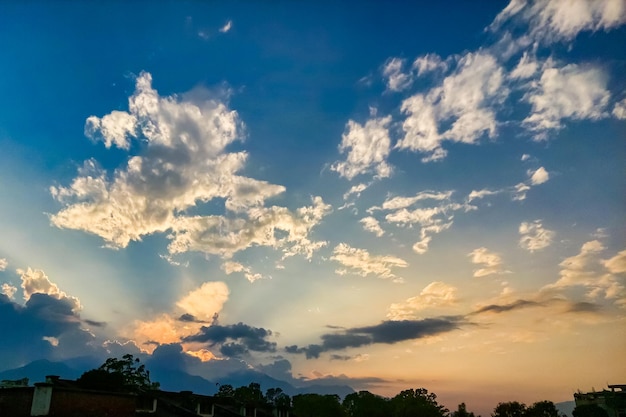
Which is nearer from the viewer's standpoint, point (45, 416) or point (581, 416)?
point (45, 416)

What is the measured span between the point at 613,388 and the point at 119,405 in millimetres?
105966

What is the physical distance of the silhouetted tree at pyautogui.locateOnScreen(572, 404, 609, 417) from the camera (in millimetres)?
88812

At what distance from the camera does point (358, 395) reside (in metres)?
155

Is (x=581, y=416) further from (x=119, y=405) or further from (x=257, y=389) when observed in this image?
(x=257, y=389)

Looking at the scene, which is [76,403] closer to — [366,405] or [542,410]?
[542,410]

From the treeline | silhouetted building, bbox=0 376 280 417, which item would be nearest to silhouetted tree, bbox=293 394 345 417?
the treeline

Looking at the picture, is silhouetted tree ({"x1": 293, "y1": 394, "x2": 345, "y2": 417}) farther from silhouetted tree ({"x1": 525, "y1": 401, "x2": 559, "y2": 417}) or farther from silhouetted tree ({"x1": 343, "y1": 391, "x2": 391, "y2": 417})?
silhouetted tree ({"x1": 525, "y1": 401, "x2": 559, "y2": 417})

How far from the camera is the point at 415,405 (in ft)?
429

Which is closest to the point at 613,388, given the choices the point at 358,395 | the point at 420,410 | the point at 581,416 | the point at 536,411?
the point at 581,416

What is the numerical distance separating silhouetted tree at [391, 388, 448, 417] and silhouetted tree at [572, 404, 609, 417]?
42274 mm

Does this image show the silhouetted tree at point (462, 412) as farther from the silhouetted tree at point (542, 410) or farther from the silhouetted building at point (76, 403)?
the silhouetted building at point (76, 403)

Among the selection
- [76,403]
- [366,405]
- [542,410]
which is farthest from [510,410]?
[76,403]

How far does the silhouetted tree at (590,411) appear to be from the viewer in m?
88.8

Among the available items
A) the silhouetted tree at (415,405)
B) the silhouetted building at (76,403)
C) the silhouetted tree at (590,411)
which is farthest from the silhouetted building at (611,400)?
the silhouetted building at (76,403)
